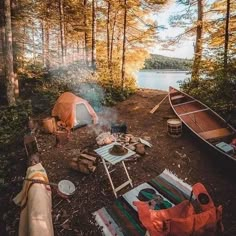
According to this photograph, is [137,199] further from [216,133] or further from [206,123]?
[206,123]

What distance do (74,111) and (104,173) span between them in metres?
3.59

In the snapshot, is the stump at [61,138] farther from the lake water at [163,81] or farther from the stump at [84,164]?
the lake water at [163,81]

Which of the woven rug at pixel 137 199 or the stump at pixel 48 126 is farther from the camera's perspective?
the stump at pixel 48 126

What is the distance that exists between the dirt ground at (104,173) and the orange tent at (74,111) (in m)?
0.46

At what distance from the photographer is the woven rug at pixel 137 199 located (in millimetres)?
4297

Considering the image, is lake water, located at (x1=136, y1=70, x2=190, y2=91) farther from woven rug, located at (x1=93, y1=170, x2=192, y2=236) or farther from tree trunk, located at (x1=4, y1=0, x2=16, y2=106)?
tree trunk, located at (x1=4, y1=0, x2=16, y2=106)

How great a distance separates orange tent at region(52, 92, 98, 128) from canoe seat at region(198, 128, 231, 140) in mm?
4413

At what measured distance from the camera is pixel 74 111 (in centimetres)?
891

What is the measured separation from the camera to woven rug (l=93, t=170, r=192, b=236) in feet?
14.1

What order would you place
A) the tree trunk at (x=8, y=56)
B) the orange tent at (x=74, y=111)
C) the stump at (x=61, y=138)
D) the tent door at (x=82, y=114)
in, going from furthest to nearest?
the tree trunk at (x=8, y=56) < the tent door at (x=82, y=114) < the orange tent at (x=74, y=111) < the stump at (x=61, y=138)

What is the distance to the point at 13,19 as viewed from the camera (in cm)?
1144

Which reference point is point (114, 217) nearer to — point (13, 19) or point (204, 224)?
point (204, 224)

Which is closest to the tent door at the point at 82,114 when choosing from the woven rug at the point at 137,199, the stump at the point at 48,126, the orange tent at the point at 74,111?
the orange tent at the point at 74,111

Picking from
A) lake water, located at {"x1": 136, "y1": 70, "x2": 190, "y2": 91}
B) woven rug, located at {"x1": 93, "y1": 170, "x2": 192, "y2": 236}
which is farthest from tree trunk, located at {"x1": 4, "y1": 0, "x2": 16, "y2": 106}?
lake water, located at {"x1": 136, "y1": 70, "x2": 190, "y2": 91}
